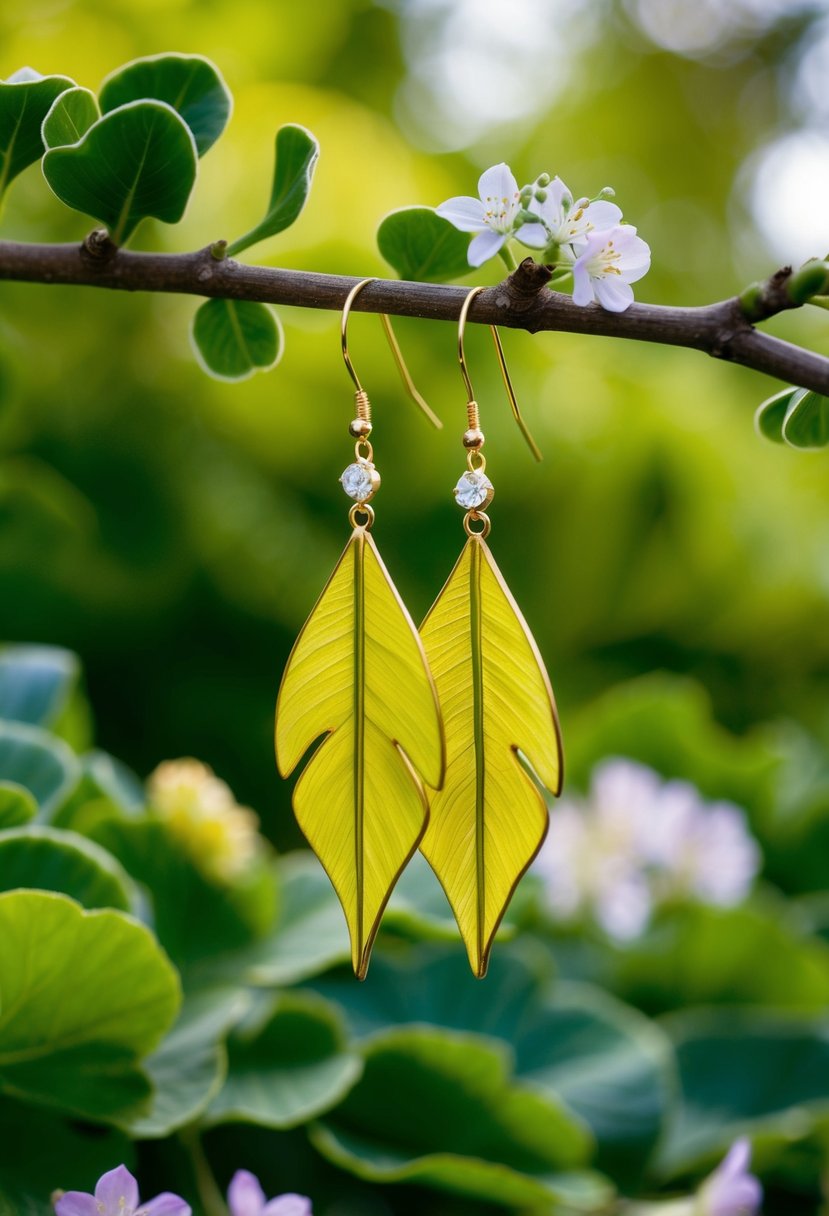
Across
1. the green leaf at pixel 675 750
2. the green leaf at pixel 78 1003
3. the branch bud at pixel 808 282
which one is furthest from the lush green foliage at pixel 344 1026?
the branch bud at pixel 808 282

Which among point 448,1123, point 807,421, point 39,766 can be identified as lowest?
point 448,1123

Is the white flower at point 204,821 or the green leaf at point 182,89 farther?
the white flower at point 204,821

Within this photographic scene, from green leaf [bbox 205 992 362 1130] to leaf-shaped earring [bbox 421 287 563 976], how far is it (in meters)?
0.12

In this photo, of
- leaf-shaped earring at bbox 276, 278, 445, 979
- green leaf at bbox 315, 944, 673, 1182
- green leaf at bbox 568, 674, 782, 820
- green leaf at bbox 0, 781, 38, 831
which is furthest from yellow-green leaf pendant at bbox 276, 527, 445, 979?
green leaf at bbox 568, 674, 782, 820

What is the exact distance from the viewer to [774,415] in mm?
300

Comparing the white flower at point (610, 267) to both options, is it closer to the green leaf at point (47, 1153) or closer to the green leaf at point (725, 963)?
the green leaf at point (47, 1153)

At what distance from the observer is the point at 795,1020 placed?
0.50 metres

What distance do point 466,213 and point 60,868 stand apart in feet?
0.70

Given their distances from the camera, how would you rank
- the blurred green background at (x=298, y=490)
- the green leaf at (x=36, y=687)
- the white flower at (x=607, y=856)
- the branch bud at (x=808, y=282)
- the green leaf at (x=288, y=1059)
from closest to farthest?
the branch bud at (x=808, y=282) < the green leaf at (x=288, y=1059) < the green leaf at (x=36, y=687) < the white flower at (x=607, y=856) < the blurred green background at (x=298, y=490)

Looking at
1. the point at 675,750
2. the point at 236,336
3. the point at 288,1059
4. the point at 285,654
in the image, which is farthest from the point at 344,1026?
the point at 285,654

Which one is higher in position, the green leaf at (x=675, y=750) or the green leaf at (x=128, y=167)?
the green leaf at (x=128, y=167)

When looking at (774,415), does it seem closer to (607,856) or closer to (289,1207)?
(289,1207)

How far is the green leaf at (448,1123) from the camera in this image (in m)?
0.35

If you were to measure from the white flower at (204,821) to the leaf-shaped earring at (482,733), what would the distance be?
17cm
